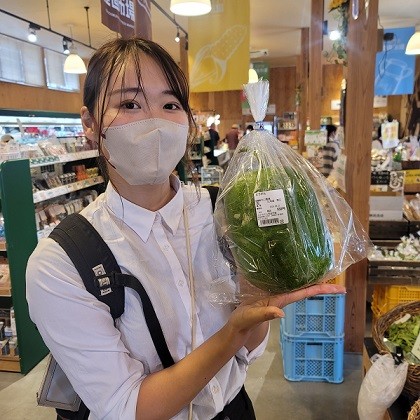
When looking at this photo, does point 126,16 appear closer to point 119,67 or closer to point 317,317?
point 119,67

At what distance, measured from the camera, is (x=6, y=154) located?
2.88 meters

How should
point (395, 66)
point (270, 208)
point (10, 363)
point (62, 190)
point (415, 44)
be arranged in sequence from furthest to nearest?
point (395, 66) < point (415, 44) < point (62, 190) < point (10, 363) < point (270, 208)

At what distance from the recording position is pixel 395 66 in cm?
698

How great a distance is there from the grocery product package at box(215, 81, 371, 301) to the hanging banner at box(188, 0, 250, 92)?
123 inches

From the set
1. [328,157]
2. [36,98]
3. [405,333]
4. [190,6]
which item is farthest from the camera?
[36,98]

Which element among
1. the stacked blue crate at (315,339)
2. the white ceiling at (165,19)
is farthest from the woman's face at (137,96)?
the white ceiling at (165,19)

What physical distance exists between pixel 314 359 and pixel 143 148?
→ 2361 millimetres

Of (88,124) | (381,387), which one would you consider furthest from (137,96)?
(381,387)

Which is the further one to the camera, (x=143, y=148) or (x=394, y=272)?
(x=394, y=272)

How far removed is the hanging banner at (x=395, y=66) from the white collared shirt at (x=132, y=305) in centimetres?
695

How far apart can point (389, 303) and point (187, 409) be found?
2.40 metres

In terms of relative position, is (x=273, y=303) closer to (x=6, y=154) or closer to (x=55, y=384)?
(x=55, y=384)

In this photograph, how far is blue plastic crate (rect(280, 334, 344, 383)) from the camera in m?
2.73

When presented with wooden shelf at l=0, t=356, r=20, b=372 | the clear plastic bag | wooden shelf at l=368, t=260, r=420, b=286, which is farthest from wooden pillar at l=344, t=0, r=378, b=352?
wooden shelf at l=0, t=356, r=20, b=372
